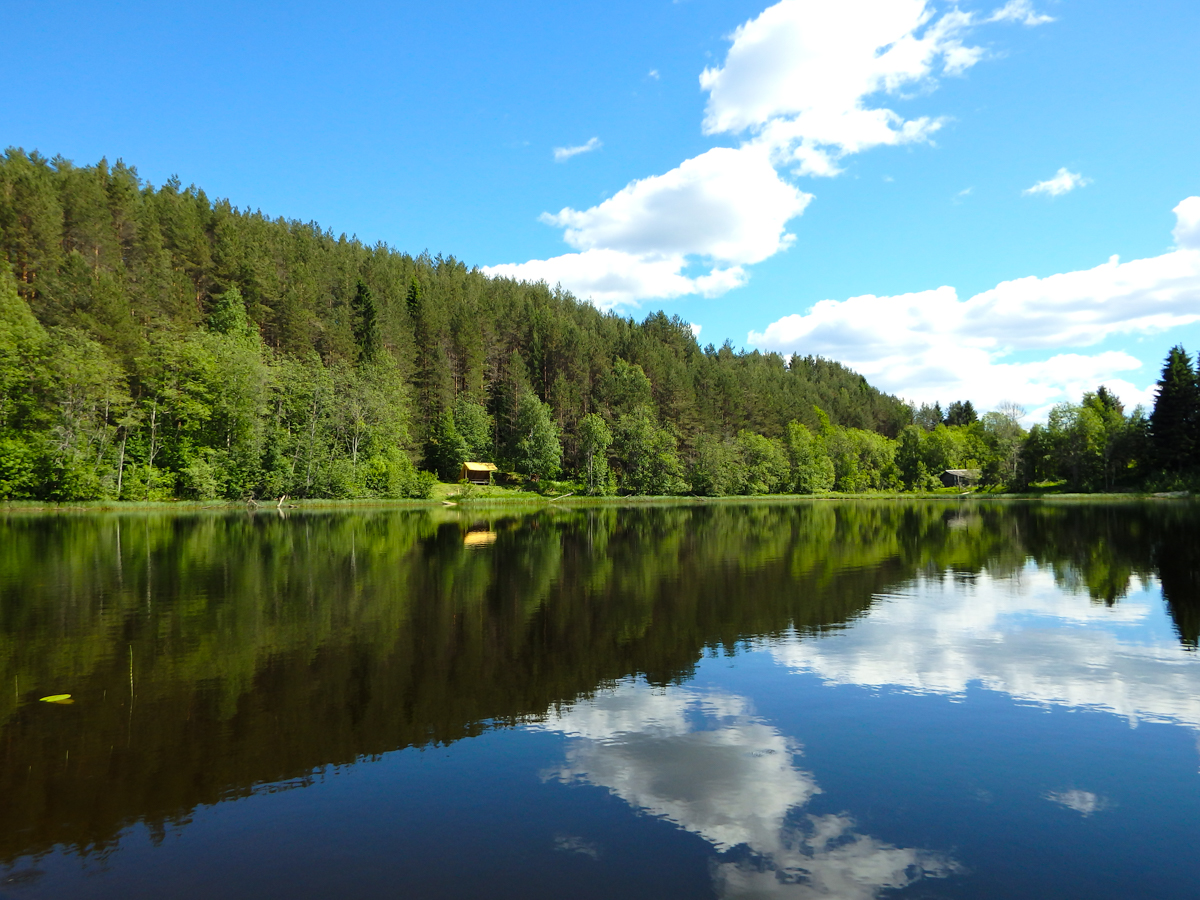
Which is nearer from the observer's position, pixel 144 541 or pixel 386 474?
pixel 144 541

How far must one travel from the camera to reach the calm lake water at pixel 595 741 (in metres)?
6.20

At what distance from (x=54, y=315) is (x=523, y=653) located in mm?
72472

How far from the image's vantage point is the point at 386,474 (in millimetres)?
77250

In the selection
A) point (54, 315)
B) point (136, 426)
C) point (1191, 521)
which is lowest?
point (1191, 521)

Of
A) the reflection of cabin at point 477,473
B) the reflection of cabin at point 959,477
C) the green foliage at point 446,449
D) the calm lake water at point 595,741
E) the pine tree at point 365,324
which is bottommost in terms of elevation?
the calm lake water at point 595,741

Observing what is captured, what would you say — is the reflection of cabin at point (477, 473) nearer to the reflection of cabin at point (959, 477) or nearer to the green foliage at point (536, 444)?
the green foliage at point (536, 444)

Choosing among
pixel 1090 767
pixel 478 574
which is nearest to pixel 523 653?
pixel 1090 767

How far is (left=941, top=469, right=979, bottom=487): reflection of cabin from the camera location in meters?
132

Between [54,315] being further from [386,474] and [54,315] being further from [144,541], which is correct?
[144,541]

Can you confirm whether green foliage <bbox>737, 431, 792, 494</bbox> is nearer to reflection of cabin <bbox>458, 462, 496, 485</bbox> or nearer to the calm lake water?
reflection of cabin <bbox>458, 462, 496, 485</bbox>

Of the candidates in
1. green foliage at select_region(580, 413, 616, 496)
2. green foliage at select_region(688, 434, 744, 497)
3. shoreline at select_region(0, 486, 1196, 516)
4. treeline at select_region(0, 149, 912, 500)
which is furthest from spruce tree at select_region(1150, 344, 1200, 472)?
green foliage at select_region(580, 413, 616, 496)

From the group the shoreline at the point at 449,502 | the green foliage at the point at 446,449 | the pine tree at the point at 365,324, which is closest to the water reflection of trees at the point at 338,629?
the shoreline at the point at 449,502

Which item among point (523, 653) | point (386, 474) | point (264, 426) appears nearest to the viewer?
point (523, 653)

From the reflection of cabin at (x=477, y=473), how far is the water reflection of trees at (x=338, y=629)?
2137 inches
